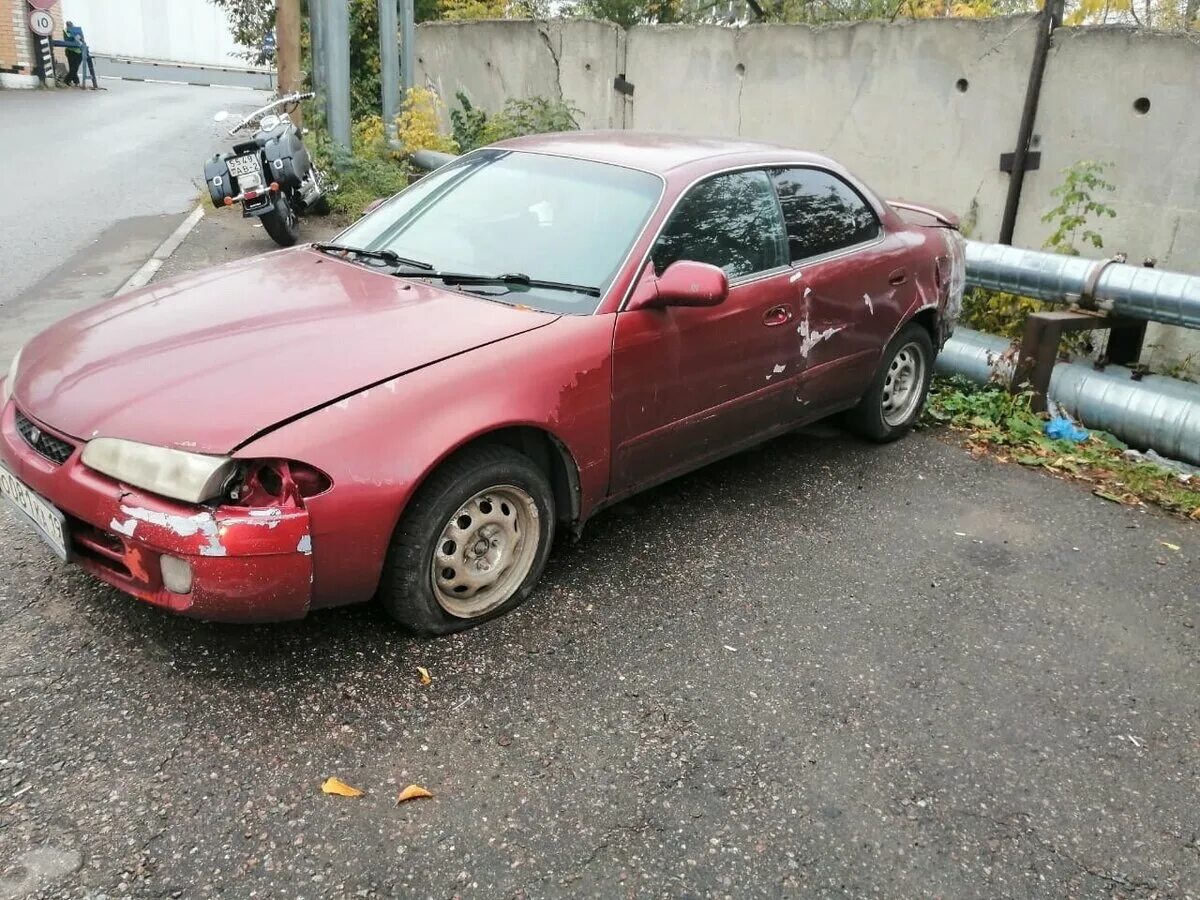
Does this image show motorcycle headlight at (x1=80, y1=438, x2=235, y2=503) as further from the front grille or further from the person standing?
the person standing

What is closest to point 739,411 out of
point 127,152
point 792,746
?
point 792,746

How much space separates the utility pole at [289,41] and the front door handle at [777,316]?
1045 cm

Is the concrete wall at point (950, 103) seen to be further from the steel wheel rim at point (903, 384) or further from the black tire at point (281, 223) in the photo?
the black tire at point (281, 223)

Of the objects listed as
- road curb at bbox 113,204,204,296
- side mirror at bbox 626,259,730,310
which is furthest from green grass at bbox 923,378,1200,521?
road curb at bbox 113,204,204,296

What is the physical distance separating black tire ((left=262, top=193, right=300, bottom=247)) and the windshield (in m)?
4.79

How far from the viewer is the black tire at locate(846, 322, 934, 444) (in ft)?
16.6

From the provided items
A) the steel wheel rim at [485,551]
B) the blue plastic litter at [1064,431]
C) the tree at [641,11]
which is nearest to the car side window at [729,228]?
the steel wheel rim at [485,551]

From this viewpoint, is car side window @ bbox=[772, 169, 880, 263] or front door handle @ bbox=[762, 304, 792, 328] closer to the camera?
front door handle @ bbox=[762, 304, 792, 328]

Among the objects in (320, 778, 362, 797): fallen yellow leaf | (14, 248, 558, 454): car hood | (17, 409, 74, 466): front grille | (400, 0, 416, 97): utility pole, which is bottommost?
(320, 778, 362, 797): fallen yellow leaf

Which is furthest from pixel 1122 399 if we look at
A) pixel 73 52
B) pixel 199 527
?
pixel 73 52

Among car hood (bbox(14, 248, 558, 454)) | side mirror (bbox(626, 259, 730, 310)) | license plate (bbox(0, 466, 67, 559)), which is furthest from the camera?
side mirror (bbox(626, 259, 730, 310))

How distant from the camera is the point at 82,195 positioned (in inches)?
427

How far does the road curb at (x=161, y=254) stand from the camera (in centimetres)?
735

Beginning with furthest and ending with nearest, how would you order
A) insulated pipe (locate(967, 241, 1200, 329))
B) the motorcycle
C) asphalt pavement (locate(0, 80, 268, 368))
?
the motorcycle → asphalt pavement (locate(0, 80, 268, 368)) → insulated pipe (locate(967, 241, 1200, 329))
